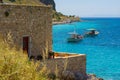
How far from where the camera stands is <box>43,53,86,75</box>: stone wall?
58.7 feet

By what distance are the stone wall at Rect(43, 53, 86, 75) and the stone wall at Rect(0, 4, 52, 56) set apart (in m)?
1.09

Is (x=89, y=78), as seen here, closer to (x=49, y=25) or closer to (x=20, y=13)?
(x=49, y=25)

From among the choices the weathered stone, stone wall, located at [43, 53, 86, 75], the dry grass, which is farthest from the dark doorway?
the dry grass

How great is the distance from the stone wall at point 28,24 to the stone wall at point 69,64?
1093mm

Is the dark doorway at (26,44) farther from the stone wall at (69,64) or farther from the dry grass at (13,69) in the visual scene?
the dry grass at (13,69)

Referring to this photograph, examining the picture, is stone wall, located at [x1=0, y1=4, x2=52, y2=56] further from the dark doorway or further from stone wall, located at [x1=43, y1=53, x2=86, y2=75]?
stone wall, located at [x1=43, y1=53, x2=86, y2=75]

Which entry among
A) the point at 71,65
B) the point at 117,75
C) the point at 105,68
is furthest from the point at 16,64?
the point at 105,68

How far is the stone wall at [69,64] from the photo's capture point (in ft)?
58.7

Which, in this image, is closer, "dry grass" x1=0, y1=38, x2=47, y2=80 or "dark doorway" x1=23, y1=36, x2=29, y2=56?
"dry grass" x1=0, y1=38, x2=47, y2=80

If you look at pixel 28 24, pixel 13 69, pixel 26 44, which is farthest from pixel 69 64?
Answer: pixel 13 69

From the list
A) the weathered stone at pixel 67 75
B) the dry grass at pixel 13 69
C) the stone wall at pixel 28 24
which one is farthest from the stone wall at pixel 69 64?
the dry grass at pixel 13 69

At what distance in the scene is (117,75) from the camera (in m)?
30.8

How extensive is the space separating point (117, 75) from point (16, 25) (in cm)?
1532

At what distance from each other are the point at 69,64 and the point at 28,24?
9.98 ft
